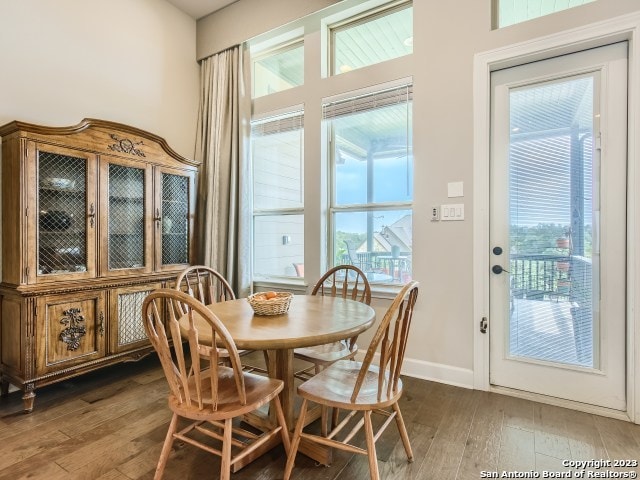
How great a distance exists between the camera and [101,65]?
2.89 metres

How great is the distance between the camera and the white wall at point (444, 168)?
2391 millimetres

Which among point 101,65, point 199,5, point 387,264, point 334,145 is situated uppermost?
point 199,5

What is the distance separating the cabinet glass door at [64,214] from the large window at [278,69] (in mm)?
1830

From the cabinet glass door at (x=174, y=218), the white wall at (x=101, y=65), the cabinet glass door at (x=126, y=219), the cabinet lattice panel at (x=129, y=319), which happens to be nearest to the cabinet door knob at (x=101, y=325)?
the cabinet lattice panel at (x=129, y=319)

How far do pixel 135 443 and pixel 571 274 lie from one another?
274 centimetres

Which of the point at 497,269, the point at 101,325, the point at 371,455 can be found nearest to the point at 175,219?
the point at 101,325

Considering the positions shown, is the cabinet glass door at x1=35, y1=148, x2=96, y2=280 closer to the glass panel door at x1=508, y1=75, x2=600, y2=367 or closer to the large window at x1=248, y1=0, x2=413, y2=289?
the large window at x1=248, y1=0, x2=413, y2=289

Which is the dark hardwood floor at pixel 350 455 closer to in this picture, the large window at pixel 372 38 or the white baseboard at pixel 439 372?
the white baseboard at pixel 439 372

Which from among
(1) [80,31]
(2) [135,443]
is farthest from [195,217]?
(2) [135,443]

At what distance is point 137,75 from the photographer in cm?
316

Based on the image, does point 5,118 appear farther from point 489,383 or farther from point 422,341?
point 489,383

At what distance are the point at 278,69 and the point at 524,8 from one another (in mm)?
2157

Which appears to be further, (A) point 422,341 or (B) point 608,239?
(A) point 422,341

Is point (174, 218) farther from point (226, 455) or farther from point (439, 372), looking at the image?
point (439, 372)
